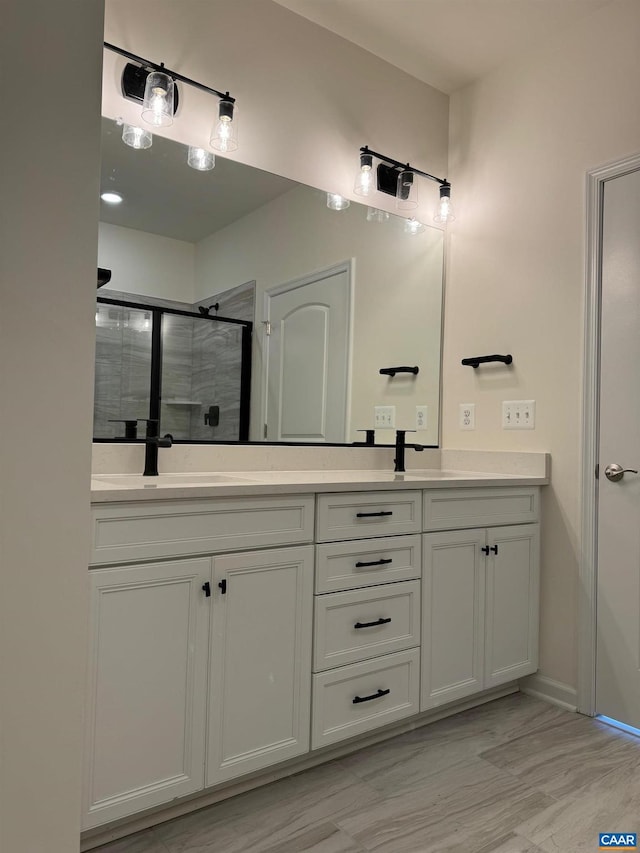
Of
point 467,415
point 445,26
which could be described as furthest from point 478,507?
point 445,26

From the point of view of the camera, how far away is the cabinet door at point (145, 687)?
56.6 inches

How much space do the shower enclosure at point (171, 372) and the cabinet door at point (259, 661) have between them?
2.17 feet

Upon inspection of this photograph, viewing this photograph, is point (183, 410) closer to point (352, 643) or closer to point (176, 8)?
point (352, 643)

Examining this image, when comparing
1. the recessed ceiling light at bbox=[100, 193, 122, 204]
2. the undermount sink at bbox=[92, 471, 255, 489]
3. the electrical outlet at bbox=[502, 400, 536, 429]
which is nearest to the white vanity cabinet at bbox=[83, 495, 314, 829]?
the undermount sink at bbox=[92, 471, 255, 489]

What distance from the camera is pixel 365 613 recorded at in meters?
1.95

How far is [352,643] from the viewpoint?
1909mm

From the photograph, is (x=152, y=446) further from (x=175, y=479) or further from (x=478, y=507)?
(x=478, y=507)

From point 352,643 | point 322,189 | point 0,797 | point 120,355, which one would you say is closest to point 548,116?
point 322,189

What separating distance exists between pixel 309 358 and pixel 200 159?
32.6 inches

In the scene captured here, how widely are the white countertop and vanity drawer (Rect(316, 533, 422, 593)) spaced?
0.18 metres

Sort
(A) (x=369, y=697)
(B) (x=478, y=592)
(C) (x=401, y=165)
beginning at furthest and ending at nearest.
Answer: (C) (x=401, y=165), (B) (x=478, y=592), (A) (x=369, y=697)

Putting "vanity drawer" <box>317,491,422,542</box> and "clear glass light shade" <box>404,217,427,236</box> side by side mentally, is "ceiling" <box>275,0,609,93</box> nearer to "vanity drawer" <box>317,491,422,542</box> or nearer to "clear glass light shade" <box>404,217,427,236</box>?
"clear glass light shade" <box>404,217,427,236</box>

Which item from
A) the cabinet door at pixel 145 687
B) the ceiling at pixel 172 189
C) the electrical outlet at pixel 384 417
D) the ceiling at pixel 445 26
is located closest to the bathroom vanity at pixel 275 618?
the cabinet door at pixel 145 687

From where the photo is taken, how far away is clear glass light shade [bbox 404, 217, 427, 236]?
2852 mm
